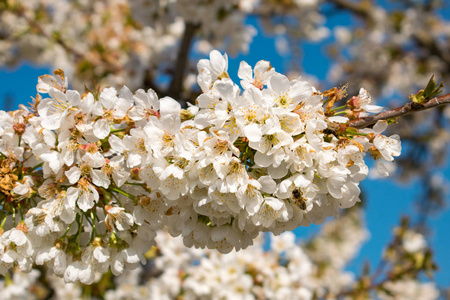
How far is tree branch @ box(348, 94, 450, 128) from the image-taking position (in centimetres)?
147

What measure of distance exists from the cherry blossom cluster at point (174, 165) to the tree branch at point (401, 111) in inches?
1.4

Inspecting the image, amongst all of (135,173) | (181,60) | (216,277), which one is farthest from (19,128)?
(181,60)

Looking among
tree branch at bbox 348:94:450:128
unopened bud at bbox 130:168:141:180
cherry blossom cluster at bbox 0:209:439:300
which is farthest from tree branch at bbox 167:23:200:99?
tree branch at bbox 348:94:450:128

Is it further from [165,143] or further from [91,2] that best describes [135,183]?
[91,2]

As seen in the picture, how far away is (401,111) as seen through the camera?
1520 mm

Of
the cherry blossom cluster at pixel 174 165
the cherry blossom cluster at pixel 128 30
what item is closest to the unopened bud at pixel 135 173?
the cherry blossom cluster at pixel 174 165

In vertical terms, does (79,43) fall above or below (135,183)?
above

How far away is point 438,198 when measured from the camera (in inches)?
402

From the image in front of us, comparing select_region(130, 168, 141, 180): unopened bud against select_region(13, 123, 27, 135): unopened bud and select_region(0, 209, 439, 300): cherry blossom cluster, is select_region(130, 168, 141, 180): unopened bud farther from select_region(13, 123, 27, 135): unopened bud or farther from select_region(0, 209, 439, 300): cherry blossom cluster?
select_region(0, 209, 439, 300): cherry blossom cluster

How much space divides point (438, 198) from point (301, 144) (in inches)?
402

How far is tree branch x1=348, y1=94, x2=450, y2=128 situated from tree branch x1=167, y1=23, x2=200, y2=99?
307cm

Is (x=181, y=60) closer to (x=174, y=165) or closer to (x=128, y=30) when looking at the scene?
(x=174, y=165)

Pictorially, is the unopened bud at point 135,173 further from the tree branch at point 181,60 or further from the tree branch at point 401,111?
the tree branch at point 181,60

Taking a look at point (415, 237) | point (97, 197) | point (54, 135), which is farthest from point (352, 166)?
point (415, 237)
